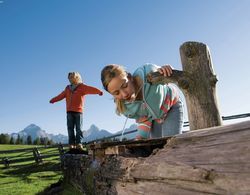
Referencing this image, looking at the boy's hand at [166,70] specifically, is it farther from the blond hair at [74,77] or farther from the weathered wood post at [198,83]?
the blond hair at [74,77]

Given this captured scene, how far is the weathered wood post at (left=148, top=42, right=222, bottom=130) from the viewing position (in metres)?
2.50

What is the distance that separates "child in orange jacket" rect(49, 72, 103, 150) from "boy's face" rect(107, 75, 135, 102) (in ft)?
16.2

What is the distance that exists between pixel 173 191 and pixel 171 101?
2.22 meters

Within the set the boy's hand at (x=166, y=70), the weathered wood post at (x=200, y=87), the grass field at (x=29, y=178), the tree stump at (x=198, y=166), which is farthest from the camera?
the grass field at (x=29, y=178)

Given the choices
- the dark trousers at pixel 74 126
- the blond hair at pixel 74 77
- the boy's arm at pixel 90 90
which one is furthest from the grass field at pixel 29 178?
the blond hair at pixel 74 77

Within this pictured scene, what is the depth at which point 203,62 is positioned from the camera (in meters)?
2.62

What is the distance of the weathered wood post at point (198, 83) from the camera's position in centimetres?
250

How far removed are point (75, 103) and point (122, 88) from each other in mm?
5229

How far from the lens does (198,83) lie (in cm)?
257

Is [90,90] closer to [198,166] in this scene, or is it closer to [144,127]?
[144,127]

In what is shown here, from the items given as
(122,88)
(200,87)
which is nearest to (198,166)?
(200,87)

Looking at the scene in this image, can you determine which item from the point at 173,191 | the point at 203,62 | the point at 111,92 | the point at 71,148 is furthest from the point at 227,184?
the point at 71,148

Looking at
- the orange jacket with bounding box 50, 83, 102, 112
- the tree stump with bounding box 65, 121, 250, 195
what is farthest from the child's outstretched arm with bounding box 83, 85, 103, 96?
the tree stump with bounding box 65, 121, 250, 195

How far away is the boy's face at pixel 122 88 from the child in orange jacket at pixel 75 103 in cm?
495
